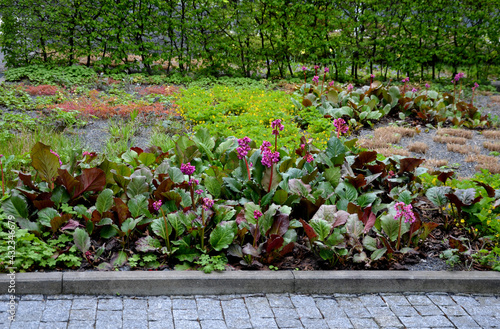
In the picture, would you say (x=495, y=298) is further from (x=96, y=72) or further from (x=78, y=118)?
(x=96, y=72)

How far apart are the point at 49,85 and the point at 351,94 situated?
5672 mm

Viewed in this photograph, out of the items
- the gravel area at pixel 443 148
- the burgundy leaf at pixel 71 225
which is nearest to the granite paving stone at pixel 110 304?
the burgundy leaf at pixel 71 225

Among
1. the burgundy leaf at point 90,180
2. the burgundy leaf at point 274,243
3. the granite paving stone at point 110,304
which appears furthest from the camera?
the burgundy leaf at point 90,180

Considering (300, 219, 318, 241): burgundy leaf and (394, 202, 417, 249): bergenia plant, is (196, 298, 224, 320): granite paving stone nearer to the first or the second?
(300, 219, 318, 241): burgundy leaf

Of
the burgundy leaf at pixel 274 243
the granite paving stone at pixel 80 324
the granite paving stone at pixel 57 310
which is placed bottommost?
the granite paving stone at pixel 80 324

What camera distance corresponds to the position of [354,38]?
33.9 ft

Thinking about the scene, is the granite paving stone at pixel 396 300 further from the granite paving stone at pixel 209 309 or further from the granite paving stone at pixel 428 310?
the granite paving stone at pixel 209 309

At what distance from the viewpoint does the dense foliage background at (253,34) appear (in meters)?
9.45

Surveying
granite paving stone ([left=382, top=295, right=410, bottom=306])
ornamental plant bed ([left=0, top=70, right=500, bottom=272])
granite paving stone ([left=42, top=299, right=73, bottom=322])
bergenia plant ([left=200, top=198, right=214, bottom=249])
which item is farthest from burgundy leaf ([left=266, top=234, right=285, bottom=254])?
granite paving stone ([left=42, top=299, right=73, bottom=322])

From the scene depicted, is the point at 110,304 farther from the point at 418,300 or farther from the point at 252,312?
the point at 418,300

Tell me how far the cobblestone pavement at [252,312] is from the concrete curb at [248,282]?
5 cm

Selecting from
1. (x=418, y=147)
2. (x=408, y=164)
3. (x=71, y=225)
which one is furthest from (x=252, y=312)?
(x=418, y=147)

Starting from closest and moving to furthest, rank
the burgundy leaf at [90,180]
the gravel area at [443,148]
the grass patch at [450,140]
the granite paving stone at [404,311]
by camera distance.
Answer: the granite paving stone at [404,311] < the burgundy leaf at [90,180] < the gravel area at [443,148] < the grass patch at [450,140]

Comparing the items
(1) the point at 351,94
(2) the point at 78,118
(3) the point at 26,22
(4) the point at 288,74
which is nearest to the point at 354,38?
(4) the point at 288,74
